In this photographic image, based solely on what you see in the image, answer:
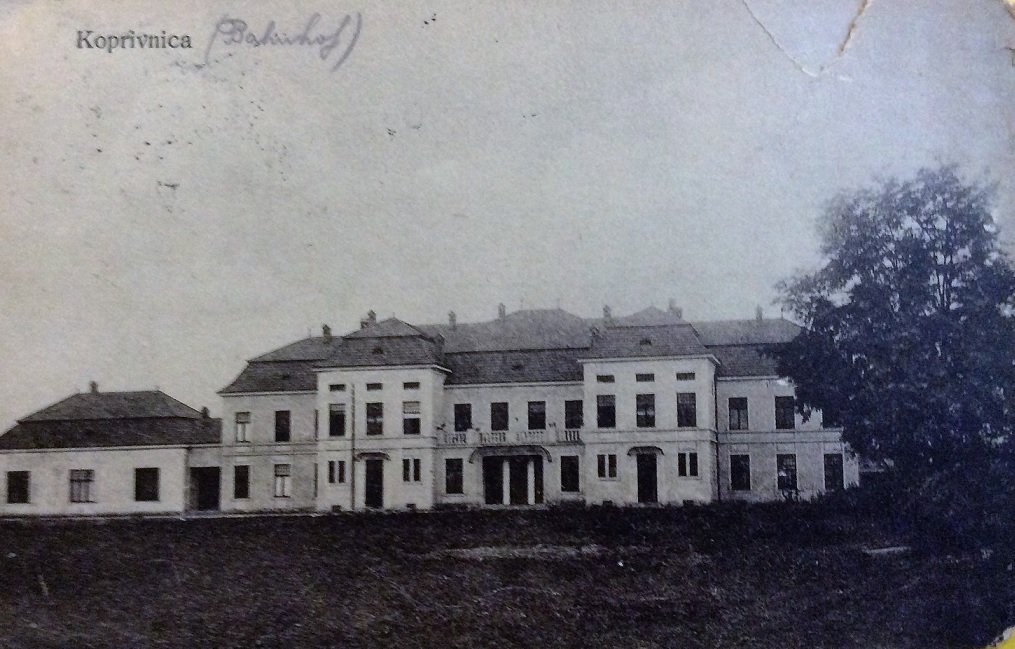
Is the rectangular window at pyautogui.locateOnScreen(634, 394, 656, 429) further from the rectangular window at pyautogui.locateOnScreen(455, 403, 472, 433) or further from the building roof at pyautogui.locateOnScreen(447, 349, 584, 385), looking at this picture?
the rectangular window at pyautogui.locateOnScreen(455, 403, 472, 433)

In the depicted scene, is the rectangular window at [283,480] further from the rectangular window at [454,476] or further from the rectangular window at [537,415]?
the rectangular window at [537,415]

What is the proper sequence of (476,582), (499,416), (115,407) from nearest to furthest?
(476,582), (115,407), (499,416)

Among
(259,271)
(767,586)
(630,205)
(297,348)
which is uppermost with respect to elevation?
(630,205)

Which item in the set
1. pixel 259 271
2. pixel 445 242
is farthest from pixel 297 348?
pixel 445 242

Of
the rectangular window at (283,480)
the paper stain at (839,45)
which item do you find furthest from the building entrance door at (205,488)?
the paper stain at (839,45)

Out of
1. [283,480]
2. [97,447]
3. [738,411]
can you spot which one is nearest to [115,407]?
[97,447]

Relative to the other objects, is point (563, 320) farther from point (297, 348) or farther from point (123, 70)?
point (123, 70)

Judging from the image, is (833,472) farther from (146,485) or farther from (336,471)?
(146,485)
